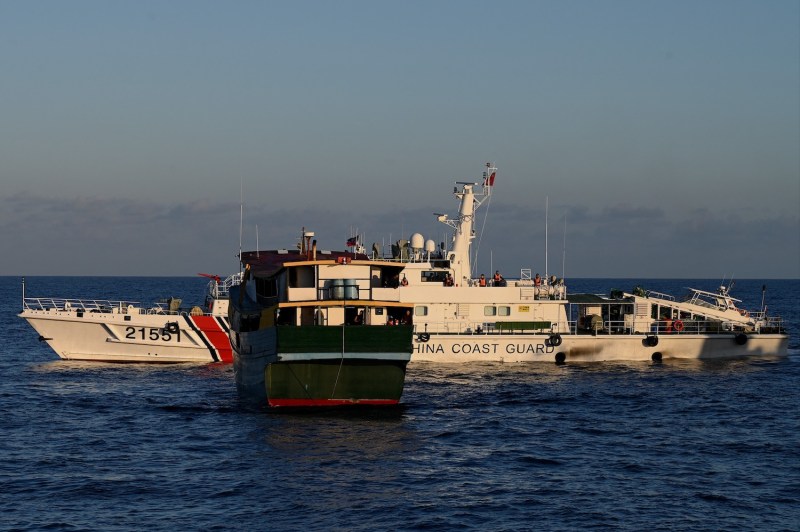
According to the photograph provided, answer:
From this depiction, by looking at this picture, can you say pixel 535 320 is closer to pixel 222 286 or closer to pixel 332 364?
pixel 222 286

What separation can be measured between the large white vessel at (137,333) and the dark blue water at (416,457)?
6.06 metres

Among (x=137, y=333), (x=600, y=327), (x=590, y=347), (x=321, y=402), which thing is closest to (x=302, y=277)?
(x=321, y=402)

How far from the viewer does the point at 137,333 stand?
199 feet

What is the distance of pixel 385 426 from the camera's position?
3962cm

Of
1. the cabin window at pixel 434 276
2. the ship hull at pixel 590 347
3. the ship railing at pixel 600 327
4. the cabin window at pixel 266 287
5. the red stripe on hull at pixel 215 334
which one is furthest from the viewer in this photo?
the cabin window at pixel 434 276

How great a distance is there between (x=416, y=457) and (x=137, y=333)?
101 feet

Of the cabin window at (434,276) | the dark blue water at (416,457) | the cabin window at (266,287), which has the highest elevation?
the cabin window at (434,276)

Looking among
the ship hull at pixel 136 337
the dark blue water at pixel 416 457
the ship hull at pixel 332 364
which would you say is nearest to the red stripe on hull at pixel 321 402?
the ship hull at pixel 332 364

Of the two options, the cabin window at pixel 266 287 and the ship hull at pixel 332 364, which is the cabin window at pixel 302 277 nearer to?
the cabin window at pixel 266 287

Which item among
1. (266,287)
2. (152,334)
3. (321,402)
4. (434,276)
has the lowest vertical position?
(321,402)

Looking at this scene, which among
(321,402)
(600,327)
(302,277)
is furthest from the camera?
(600,327)

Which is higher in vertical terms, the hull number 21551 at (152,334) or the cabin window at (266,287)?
the cabin window at (266,287)

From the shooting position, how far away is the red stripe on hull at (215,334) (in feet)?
199

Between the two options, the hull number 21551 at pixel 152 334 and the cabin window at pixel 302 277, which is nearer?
the cabin window at pixel 302 277
